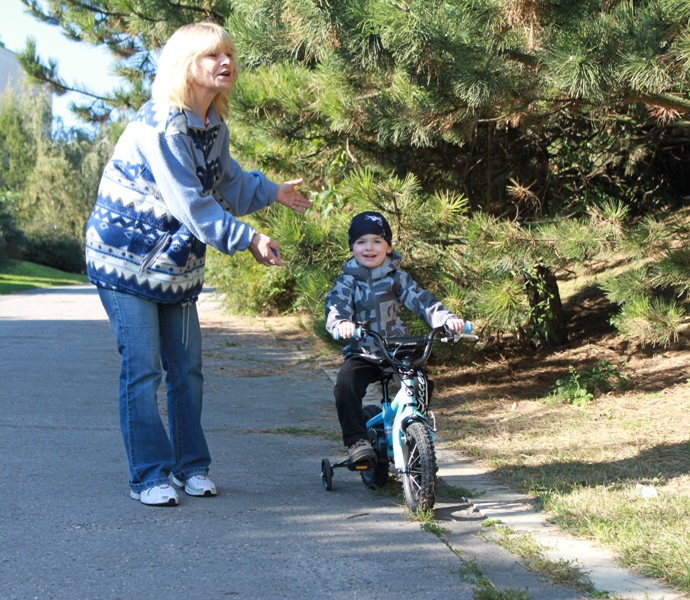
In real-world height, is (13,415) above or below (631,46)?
below

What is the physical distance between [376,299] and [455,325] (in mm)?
530

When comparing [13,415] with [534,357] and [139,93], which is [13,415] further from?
[139,93]

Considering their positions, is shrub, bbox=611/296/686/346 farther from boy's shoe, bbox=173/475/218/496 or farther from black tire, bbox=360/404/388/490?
boy's shoe, bbox=173/475/218/496

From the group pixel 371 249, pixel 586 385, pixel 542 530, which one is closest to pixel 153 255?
pixel 371 249

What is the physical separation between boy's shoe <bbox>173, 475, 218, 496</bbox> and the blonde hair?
1.68 m

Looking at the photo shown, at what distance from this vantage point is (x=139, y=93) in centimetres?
1126

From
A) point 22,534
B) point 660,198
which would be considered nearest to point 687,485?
point 22,534

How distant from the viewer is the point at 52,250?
38875 mm

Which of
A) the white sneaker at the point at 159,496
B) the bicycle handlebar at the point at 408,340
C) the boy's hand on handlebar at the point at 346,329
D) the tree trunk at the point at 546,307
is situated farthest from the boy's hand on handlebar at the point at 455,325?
the tree trunk at the point at 546,307

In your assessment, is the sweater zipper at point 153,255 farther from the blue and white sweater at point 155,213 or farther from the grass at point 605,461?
the grass at point 605,461

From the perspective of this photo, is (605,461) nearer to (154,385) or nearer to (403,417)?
(403,417)

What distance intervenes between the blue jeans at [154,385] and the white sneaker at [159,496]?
33mm

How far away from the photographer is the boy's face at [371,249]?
170 inches

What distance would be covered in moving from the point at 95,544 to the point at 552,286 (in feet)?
17.4
